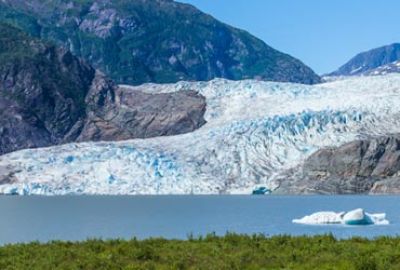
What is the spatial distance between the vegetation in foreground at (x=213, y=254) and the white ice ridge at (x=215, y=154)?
224ft

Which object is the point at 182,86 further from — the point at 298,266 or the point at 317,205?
the point at 298,266

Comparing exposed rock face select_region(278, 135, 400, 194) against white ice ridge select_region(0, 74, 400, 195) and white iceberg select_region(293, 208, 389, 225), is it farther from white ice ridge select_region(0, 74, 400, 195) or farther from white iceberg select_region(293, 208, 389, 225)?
white iceberg select_region(293, 208, 389, 225)

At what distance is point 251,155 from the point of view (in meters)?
98.6

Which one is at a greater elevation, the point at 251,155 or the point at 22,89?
the point at 22,89

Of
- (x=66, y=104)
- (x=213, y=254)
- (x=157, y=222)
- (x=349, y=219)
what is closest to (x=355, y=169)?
(x=157, y=222)

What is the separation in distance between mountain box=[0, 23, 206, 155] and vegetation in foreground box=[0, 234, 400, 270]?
106m

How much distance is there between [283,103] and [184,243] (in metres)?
89.6

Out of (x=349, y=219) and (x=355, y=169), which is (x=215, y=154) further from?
(x=349, y=219)

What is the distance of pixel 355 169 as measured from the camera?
10644 cm

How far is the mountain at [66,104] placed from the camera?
140375mm

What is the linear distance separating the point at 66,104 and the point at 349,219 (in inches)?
4796

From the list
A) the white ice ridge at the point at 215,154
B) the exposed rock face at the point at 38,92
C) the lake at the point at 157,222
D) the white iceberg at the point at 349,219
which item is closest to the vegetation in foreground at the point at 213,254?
the lake at the point at 157,222

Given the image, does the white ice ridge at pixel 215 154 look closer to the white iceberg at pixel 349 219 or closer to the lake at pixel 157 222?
the lake at pixel 157 222

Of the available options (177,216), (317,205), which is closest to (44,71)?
(317,205)
